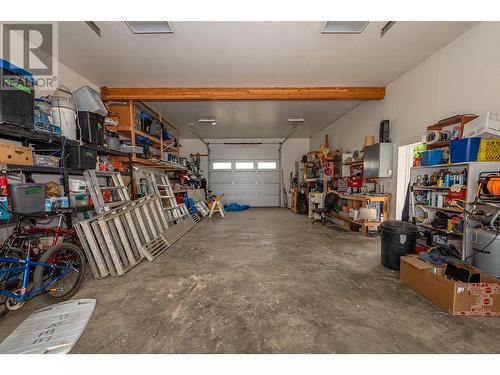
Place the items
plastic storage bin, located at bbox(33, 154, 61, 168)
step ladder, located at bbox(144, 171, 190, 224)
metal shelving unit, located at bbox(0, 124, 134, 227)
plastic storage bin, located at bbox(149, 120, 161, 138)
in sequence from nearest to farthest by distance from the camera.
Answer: metal shelving unit, located at bbox(0, 124, 134, 227), plastic storage bin, located at bbox(33, 154, 61, 168), step ladder, located at bbox(144, 171, 190, 224), plastic storage bin, located at bbox(149, 120, 161, 138)

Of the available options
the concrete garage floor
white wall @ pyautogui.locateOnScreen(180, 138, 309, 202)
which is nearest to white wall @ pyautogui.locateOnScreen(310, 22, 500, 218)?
the concrete garage floor

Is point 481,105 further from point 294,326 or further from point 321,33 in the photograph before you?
point 294,326

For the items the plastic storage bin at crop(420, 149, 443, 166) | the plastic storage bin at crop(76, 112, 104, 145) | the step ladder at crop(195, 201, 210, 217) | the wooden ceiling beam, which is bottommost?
the step ladder at crop(195, 201, 210, 217)

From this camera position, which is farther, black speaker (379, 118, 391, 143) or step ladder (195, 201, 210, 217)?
step ladder (195, 201, 210, 217)

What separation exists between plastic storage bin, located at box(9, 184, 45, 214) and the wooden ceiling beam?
2.98m

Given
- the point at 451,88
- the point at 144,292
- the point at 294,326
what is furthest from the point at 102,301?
the point at 451,88

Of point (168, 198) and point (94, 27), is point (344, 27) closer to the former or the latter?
point (94, 27)

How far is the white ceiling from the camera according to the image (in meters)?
2.60

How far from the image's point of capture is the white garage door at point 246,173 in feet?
31.7

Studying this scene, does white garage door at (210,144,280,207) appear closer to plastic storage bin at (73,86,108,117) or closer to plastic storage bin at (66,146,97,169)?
plastic storage bin at (73,86,108,117)

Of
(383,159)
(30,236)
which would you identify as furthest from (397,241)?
(30,236)

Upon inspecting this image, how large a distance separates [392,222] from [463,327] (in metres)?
1.38

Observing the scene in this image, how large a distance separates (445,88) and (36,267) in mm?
5800

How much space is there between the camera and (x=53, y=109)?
267 centimetres
